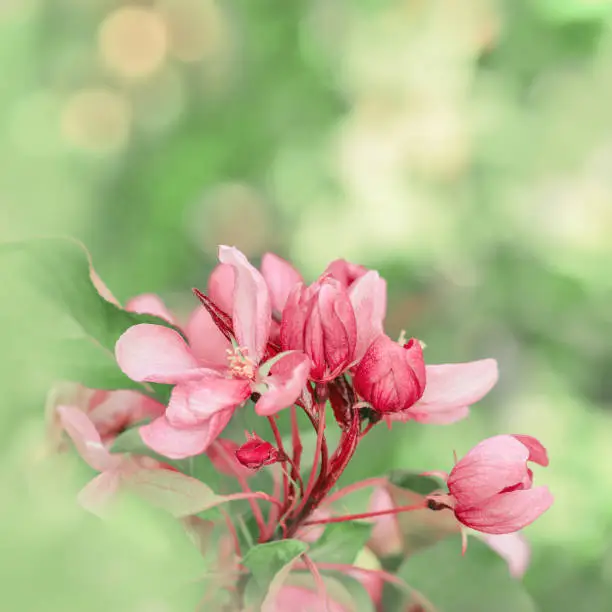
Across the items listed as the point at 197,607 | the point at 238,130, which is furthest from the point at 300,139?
the point at 197,607

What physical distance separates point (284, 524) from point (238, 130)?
92 centimetres

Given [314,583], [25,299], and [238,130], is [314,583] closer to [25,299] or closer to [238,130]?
[25,299]

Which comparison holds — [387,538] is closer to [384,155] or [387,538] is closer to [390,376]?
[390,376]

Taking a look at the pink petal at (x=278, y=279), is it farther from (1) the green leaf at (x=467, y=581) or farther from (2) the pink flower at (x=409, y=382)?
(1) the green leaf at (x=467, y=581)

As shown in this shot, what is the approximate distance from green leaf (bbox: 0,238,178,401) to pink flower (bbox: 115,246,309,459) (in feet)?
0.10

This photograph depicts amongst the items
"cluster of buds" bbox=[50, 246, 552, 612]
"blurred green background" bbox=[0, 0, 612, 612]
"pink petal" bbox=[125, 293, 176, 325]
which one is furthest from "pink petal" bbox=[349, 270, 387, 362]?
"blurred green background" bbox=[0, 0, 612, 612]

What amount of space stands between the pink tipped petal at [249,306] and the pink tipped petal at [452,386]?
0.25 feet

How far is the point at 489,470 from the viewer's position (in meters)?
0.30

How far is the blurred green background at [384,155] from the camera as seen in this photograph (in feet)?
3.52

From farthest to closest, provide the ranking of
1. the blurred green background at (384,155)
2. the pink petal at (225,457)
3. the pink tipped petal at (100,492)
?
the blurred green background at (384,155) → the pink petal at (225,457) → the pink tipped petal at (100,492)

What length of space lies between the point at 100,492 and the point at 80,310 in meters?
0.09

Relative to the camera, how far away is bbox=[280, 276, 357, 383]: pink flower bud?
0.28m

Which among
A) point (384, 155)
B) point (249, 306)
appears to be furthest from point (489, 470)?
point (384, 155)

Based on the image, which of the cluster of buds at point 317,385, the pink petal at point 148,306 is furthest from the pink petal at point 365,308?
the pink petal at point 148,306
